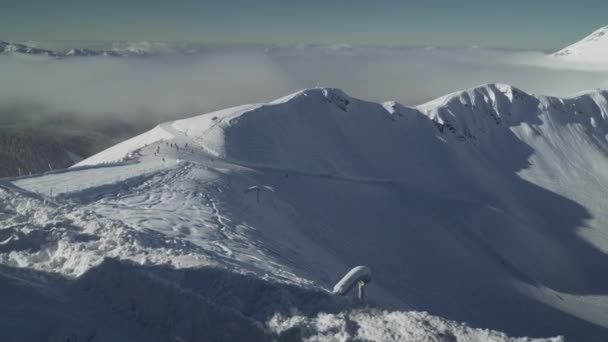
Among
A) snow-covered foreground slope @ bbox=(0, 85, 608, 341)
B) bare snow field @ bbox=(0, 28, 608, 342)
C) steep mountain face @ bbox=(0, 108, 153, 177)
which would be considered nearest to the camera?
bare snow field @ bbox=(0, 28, 608, 342)

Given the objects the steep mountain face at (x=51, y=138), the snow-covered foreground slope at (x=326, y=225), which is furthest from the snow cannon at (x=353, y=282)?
the steep mountain face at (x=51, y=138)

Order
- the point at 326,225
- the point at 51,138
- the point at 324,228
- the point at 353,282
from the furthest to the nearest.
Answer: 1. the point at 51,138
2. the point at 326,225
3. the point at 324,228
4. the point at 353,282

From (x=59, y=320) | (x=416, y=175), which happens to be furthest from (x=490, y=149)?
(x=59, y=320)

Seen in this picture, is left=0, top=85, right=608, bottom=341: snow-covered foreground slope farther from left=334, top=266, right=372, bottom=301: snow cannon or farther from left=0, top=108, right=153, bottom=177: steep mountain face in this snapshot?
left=0, top=108, right=153, bottom=177: steep mountain face

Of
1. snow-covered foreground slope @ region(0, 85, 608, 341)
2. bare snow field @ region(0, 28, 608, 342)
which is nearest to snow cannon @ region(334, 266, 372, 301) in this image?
bare snow field @ region(0, 28, 608, 342)

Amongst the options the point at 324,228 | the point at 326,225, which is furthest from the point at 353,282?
the point at 326,225

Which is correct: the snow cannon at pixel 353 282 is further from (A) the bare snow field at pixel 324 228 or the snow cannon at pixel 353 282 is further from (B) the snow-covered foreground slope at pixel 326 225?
(B) the snow-covered foreground slope at pixel 326 225

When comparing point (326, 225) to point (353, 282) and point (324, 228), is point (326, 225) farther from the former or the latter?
point (353, 282)

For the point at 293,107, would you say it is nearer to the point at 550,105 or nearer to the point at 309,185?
the point at 309,185

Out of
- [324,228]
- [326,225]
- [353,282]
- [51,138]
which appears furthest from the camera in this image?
[51,138]

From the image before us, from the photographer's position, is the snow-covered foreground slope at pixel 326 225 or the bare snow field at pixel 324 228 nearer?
the bare snow field at pixel 324 228
